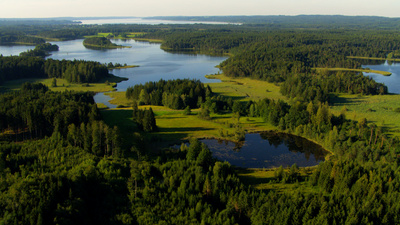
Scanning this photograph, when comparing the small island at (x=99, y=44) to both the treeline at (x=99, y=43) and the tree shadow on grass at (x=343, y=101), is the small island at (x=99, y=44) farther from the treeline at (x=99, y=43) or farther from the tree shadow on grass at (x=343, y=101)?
the tree shadow on grass at (x=343, y=101)

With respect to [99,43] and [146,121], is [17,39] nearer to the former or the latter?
[99,43]

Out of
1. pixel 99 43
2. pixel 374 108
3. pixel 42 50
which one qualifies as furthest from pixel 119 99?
pixel 99 43

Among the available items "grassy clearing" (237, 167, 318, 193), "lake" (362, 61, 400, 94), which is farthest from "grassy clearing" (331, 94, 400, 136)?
"grassy clearing" (237, 167, 318, 193)

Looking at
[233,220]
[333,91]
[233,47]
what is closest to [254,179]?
[233,220]

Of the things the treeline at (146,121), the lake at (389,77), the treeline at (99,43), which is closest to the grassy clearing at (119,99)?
the treeline at (146,121)

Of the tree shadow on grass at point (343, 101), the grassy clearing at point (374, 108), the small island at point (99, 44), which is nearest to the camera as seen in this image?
the grassy clearing at point (374, 108)

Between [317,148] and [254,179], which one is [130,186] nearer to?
[254,179]
